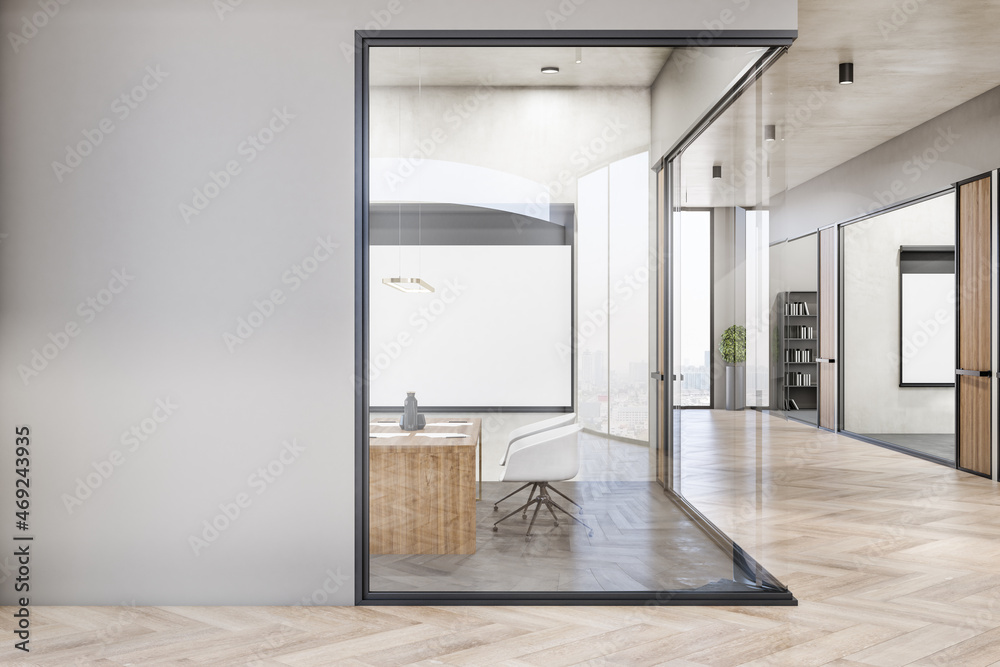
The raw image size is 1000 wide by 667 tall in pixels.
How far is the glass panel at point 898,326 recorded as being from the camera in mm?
8883

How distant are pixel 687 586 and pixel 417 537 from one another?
1.32 m

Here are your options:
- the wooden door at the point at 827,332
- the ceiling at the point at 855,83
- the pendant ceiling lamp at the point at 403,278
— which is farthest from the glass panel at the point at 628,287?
the wooden door at the point at 827,332

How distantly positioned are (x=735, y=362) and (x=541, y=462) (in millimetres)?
1119

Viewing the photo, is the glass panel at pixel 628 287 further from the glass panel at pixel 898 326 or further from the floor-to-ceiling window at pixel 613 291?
the glass panel at pixel 898 326

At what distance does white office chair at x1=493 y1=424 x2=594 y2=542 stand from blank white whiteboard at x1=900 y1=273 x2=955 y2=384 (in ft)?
24.9

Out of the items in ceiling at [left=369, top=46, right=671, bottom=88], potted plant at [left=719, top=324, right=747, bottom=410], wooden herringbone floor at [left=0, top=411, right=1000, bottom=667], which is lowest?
wooden herringbone floor at [left=0, top=411, right=1000, bottom=667]

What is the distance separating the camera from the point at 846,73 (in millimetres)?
5555

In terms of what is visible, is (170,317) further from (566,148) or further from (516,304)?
(566,148)

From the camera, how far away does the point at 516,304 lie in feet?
10.4

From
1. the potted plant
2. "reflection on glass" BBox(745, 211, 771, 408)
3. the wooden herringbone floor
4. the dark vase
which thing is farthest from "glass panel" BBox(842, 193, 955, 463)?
the dark vase

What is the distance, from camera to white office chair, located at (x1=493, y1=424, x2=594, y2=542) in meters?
3.19

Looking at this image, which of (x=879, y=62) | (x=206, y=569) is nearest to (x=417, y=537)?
(x=206, y=569)

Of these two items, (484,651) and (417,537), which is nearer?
(484,651)

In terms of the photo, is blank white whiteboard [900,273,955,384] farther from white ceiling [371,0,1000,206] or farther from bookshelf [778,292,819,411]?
white ceiling [371,0,1000,206]
